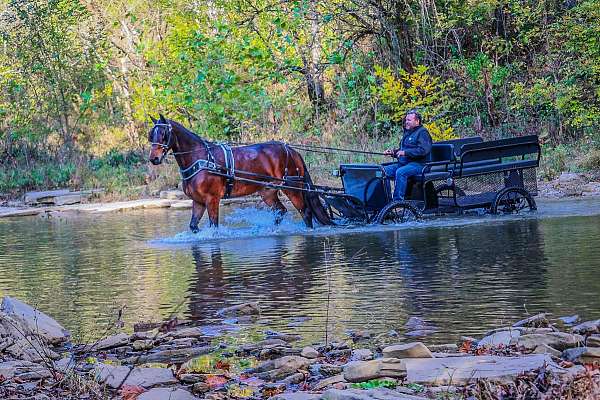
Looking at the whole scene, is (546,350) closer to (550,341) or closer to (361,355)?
(550,341)

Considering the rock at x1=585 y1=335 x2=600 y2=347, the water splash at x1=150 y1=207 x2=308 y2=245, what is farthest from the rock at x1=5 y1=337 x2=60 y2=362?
the water splash at x1=150 y1=207 x2=308 y2=245

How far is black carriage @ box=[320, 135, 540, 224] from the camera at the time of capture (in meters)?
16.3

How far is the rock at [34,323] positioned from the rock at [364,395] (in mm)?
3560

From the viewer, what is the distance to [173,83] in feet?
87.8

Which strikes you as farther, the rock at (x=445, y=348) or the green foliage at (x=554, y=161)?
the green foliage at (x=554, y=161)

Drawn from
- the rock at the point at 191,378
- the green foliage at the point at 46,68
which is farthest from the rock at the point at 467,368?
the green foliage at the point at 46,68

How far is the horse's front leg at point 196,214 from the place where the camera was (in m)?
17.2

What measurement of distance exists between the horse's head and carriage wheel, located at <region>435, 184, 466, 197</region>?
4.53 m

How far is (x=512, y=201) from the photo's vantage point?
16.9 metres

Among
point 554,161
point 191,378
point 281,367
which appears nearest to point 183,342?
point 191,378

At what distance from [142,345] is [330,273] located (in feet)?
13.5

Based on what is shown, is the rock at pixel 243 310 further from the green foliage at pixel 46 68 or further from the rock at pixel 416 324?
the green foliage at pixel 46 68

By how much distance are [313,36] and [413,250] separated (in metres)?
17.1

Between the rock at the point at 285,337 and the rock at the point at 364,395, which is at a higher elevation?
the rock at the point at 364,395
